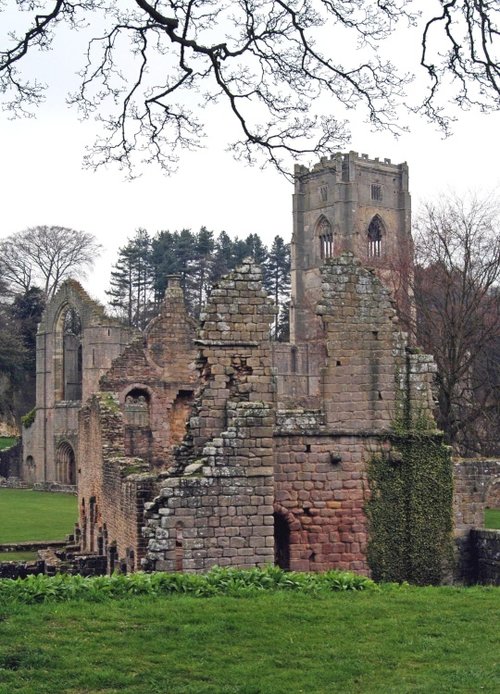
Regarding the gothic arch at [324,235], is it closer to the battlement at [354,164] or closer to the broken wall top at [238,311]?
the battlement at [354,164]

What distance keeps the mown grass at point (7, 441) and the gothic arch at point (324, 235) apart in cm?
3785

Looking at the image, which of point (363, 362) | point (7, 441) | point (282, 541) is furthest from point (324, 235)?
point (282, 541)

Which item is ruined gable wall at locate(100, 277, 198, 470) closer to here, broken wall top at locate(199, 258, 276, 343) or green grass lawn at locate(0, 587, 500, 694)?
broken wall top at locate(199, 258, 276, 343)

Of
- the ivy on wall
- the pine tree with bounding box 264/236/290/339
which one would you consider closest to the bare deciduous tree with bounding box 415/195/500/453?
the ivy on wall

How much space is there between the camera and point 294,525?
15.4 meters

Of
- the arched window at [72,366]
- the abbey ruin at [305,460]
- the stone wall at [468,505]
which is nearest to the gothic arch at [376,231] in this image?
the arched window at [72,366]

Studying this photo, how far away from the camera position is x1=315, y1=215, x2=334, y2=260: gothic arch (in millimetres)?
103562

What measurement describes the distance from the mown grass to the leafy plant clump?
57.5m

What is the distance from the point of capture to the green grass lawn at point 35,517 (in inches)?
1108

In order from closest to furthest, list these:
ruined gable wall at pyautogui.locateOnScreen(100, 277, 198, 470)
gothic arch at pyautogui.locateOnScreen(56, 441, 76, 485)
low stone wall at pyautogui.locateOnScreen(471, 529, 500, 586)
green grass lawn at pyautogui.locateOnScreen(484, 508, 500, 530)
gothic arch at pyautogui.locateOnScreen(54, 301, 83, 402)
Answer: low stone wall at pyautogui.locateOnScreen(471, 529, 500, 586) → ruined gable wall at pyautogui.locateOnScreen(100, 277, 198, 470) → green grass lawn at pyautogui.locateOnScreen(484, 508, 500, 530) → gothic arch at pyautogui.locateOnScreen(56, 441, 76, 485) → gothic arch at pyautogui.locateOnScreen(54, 301, 83, 402)

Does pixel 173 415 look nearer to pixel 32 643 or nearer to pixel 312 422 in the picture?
pixel 312 422

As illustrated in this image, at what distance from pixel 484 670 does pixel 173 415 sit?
54.4 feet

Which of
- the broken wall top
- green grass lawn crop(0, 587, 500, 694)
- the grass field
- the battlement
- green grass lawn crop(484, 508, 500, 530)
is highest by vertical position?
the battlement

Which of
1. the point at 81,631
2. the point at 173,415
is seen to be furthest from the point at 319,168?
the point at 81,631
